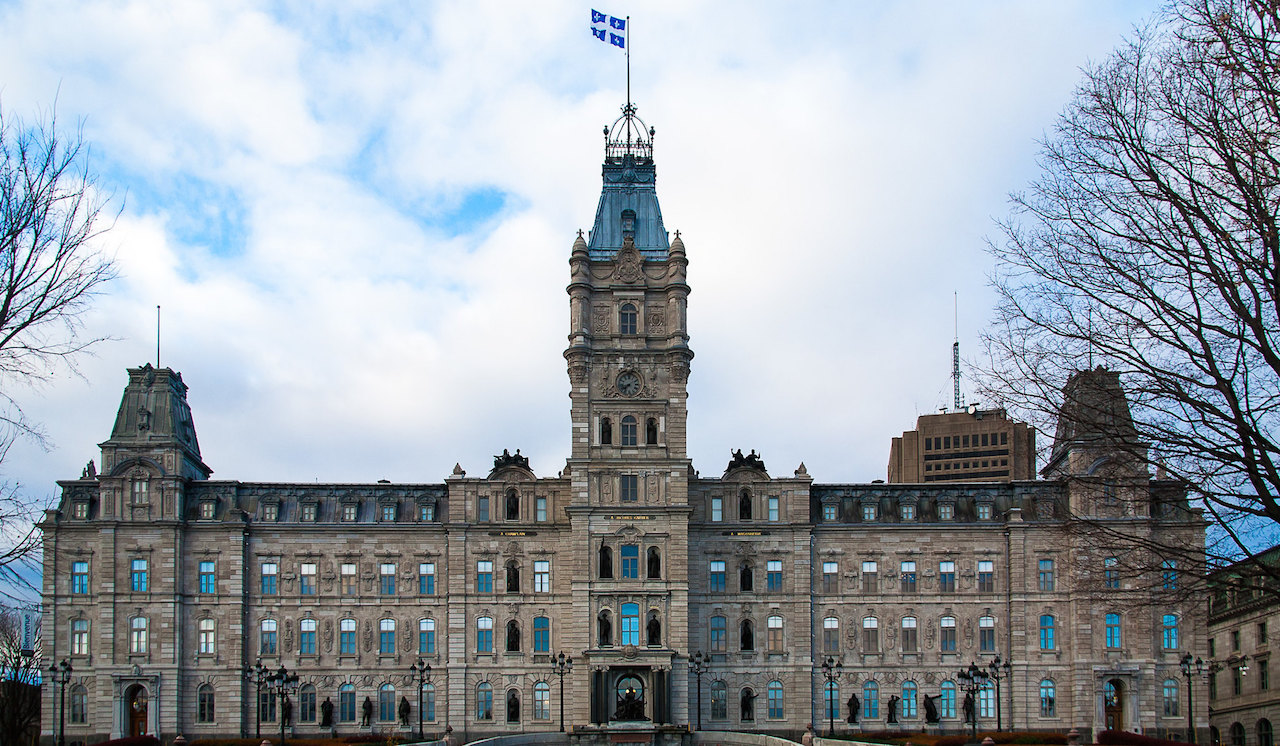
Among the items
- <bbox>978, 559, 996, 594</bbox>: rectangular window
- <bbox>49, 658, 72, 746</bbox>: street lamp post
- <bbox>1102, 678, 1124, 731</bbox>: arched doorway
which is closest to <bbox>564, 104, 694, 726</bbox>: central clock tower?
<bbox>978, 559, 996, 594</bbox>: rectangular window

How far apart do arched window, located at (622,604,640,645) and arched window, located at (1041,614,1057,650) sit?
25.6 m

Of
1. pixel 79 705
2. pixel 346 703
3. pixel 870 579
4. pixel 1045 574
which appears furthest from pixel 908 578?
pixel 79 705

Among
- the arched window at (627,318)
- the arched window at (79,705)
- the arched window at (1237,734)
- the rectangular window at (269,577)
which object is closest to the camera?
the arched window at (79,705)

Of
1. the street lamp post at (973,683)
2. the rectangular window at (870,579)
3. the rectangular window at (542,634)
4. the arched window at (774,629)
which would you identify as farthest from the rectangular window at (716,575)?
the street lamp post at (973,683)

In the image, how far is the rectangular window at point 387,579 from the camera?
84688 millimetres

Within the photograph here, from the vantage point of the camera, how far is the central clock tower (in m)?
79.9

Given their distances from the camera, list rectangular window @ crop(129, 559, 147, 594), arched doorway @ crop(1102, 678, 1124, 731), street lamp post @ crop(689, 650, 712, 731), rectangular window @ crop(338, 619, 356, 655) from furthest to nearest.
A: rectangular window @ crop(338, 619, 356, 655) < rectangular window @ crop(129, 559, 147, 594) < arched doorway @ crop(1102, 678, 1124, 731) < street lamp post @ crop(689, 650, 712, 731)

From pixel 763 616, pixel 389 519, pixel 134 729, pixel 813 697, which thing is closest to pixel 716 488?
pixel 763 616

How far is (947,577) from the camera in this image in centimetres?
8500

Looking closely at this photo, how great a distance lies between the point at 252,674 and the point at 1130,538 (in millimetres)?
69095

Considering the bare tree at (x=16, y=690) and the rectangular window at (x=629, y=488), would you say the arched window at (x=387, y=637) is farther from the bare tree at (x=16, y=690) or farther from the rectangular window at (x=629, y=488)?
the bare tree at (x=16, y=690)

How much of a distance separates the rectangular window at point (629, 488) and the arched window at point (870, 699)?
18791mm

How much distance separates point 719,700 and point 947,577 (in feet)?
54.1

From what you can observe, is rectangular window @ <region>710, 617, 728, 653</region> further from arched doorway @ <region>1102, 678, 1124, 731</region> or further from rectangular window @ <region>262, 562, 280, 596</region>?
rectangular window @ <region>262, 562, 280, 596</region>
